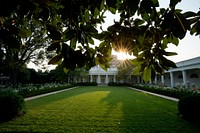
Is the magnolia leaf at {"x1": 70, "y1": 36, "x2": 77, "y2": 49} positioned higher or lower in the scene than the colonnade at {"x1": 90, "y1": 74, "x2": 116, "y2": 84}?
higher

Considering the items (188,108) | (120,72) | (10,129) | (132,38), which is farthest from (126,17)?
(120,72)

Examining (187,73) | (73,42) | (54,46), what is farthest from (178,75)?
(54,46)

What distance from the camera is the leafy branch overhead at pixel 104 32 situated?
94 cm

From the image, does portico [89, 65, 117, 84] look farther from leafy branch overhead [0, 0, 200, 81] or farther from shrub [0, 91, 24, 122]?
leafy branch overhead [0, 0, 200, 81]

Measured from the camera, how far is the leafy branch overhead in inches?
37.1

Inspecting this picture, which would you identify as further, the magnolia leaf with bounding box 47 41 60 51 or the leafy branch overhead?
the magnolia leaf with bounding box 47 41 60 51

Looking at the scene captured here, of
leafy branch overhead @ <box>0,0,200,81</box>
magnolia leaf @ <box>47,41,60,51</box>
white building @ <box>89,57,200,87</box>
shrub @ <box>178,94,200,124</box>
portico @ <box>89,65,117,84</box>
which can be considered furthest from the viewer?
portico @ <box>89,65,117,84</box>

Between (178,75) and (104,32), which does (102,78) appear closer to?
(178,75)

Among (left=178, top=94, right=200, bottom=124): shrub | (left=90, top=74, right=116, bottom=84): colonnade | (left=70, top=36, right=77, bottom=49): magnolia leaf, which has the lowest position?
(left=178, top=94, right=200, bottom=124): shrub

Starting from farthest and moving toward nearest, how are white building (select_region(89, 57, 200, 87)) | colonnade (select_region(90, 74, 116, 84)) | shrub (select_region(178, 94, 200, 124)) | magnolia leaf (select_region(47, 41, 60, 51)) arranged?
1. colonnade (select_region(90, 74, 116, 84))
2. white building (select_region(89, 57, 200, 87))
3. shrub (select_region(178, 94, 200, 124))
4. magnolia leaf (select_region(47, 41, 60, 51))

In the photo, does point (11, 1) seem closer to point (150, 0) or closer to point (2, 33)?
point (2, 33)

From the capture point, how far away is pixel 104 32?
1513 mm

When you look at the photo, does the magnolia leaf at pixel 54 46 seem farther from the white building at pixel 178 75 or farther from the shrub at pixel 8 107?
the shrub at pixel 8 107

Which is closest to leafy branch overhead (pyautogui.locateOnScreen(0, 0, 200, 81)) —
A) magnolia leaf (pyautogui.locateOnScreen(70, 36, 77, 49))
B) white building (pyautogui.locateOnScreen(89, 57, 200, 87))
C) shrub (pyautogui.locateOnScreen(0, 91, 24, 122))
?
magnolia leaf (pyautogui.locateOnScreen(70, 36, 77, 49))
